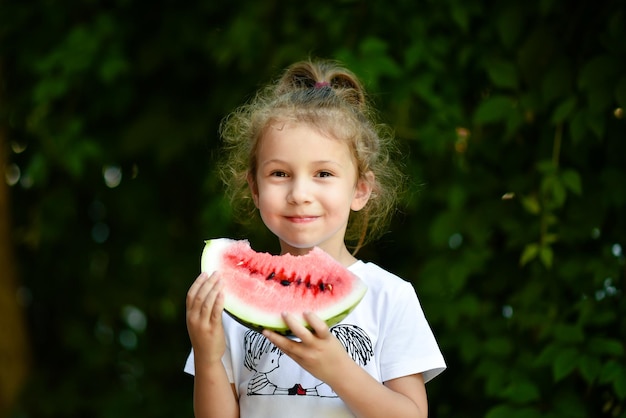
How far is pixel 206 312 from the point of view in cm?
155

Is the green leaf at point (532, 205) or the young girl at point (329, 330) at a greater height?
the green leaf at point (532, 205)

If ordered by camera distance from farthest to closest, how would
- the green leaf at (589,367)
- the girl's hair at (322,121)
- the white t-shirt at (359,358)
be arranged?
the green leaf at (589,367)
the girl's hair at (322,121)
the white t-shirt at (359,358)

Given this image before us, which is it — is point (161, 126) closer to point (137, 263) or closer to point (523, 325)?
point (137, 263)

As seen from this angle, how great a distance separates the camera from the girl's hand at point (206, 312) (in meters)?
1.55

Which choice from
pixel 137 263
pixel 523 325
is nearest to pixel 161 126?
pixel 137 263

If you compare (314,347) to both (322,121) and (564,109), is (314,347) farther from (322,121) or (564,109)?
(564,109)

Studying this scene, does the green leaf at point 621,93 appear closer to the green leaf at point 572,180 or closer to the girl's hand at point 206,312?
the green leaf at point 572,180

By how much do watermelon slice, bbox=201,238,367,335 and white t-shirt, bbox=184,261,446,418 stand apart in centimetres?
10

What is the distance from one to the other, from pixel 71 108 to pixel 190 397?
136 cm

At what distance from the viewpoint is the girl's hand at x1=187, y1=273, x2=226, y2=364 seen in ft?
5.08

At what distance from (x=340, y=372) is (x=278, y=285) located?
247 millimetres

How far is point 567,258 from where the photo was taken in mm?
2744

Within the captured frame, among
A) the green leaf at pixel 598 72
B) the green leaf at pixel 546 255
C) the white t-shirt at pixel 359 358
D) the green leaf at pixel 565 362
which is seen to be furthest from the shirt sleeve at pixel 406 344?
the green leaf at pixel 598 72

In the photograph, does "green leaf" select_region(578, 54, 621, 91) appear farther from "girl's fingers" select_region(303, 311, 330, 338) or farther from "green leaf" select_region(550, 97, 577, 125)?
"girl's fingers" select_region(303, 311, 330, 338)
